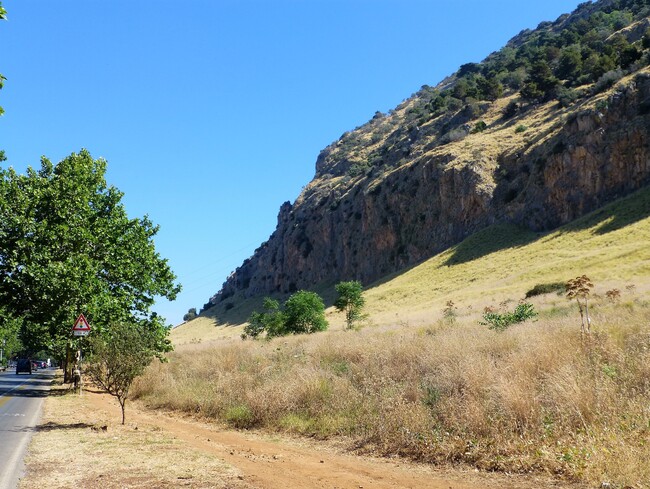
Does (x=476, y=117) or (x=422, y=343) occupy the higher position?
(x=476, y=117)

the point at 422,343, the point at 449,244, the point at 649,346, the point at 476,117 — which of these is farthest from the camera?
the point at 476,117

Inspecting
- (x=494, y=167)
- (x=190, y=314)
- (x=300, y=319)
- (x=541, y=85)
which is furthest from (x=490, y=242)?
(x=190, y=314)

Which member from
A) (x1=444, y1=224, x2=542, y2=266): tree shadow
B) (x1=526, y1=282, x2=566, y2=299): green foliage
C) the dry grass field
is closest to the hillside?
(x1=444, y1=224, x2=542, y2=266): tree shadow

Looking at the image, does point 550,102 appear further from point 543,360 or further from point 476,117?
point 543,360

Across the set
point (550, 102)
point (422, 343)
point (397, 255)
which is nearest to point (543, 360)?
point (422, 343)

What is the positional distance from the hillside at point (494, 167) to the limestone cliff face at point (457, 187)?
0.16 metres

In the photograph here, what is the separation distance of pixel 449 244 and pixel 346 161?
62.8m

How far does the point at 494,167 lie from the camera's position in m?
70.3

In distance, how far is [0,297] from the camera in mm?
20969

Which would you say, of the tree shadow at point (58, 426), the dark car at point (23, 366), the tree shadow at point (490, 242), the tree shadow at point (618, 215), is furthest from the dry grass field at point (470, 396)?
the tree shadow at point (490, 242)

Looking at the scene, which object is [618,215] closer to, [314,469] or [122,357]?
[122,357]

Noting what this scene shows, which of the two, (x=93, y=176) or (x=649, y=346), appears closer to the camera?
(x=649, y=346)

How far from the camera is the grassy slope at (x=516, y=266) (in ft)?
131

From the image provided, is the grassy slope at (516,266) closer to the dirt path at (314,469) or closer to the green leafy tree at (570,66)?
the dirt path at (314,469)
